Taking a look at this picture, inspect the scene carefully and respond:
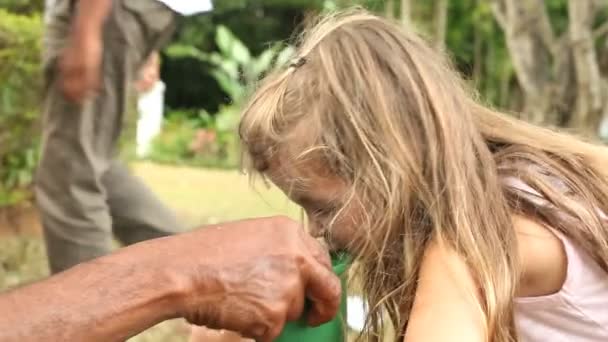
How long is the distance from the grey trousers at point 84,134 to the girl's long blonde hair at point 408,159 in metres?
1.42

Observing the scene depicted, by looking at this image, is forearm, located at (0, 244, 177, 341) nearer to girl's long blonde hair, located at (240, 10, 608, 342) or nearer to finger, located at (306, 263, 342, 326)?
finger, located at (306, 263, 342, 326)

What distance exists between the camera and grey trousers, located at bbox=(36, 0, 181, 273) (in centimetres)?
360

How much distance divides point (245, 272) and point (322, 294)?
0.50ft

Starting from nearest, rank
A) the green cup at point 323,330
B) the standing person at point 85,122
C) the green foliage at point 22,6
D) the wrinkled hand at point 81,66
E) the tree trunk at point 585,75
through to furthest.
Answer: the green cup at point 323,330 → the wrinkled hand at point 81,66 → the standing person at point 85,122 → the tree trunk at point 585,75 → the green foliage at point 22,6

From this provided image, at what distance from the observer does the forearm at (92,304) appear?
5.19 feet

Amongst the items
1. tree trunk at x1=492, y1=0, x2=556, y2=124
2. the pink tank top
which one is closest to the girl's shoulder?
the pink tank top

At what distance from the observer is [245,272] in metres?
1.67

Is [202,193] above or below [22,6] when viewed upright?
→ below

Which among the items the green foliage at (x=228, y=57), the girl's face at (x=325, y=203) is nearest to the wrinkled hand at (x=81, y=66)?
the girl's face at (x=325, y=203)

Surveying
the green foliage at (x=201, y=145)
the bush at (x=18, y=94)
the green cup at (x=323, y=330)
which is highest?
the green cup at (x=323, y=330)

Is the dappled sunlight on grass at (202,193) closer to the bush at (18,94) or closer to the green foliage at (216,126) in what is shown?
the green foliage at (216,126)

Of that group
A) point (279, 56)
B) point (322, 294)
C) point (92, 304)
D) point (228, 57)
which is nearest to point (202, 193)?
point (228, 57)

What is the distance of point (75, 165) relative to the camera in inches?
143

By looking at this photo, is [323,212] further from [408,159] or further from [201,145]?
[201,145]
